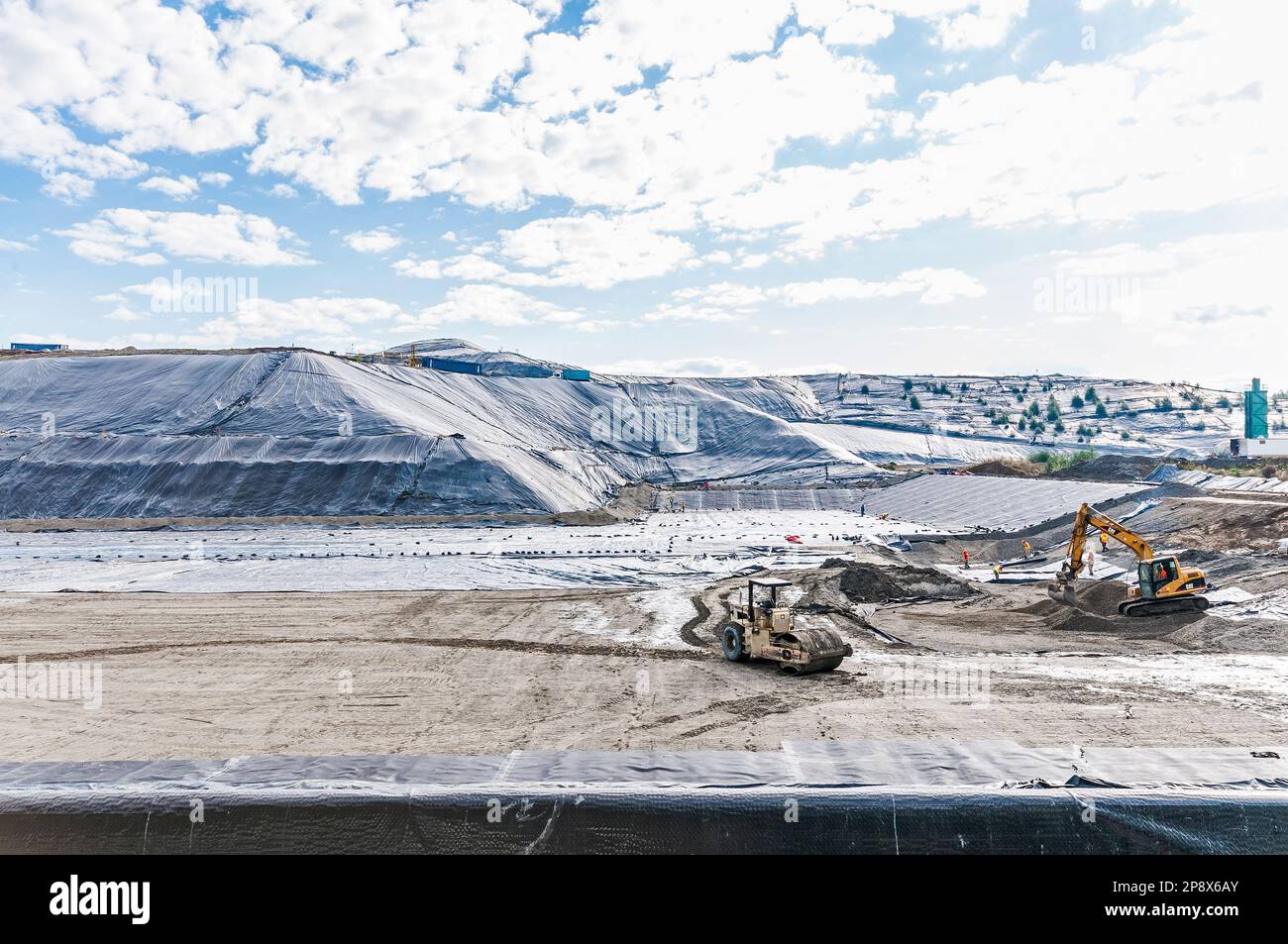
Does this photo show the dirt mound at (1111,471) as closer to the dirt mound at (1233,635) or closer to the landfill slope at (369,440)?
the landfill slope at (369,440)

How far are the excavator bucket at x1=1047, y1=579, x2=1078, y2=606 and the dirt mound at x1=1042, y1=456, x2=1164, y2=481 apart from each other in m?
28.9

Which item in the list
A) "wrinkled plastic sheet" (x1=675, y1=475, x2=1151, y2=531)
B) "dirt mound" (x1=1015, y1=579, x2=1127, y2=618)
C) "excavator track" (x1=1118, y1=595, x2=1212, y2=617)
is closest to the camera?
"excavator track" (x1=1118, y1=595, x2=1212, y2=617)

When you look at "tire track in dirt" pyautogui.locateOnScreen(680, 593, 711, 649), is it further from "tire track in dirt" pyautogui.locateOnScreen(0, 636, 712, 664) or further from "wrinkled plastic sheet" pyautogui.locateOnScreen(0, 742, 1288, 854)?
"wrinkled plastic sheet" pyautogui.locateOnScreen(0, 742, 1288, 854)

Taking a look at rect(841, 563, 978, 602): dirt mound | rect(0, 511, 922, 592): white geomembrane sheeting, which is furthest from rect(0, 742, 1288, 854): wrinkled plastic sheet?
rect(0, 511, 922, 592): white geomembrane sheeting

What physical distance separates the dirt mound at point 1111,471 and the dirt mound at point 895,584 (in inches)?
1125

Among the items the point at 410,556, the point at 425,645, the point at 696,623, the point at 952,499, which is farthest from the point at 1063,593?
the point at 952,499

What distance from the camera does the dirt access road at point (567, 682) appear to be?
10.4m

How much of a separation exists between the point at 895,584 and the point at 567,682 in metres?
12.4

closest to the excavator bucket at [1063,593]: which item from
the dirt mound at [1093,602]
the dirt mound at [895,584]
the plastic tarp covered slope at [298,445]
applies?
the dirt mound at [1093,602]

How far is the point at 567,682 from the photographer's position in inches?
520

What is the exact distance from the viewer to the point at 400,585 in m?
22.8

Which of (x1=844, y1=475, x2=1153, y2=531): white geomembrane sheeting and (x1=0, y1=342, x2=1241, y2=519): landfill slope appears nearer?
(x1=844, y1=475, x2=1153, y2=531): white geomembrane sheeting

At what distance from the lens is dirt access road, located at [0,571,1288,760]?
10414 millimetres
